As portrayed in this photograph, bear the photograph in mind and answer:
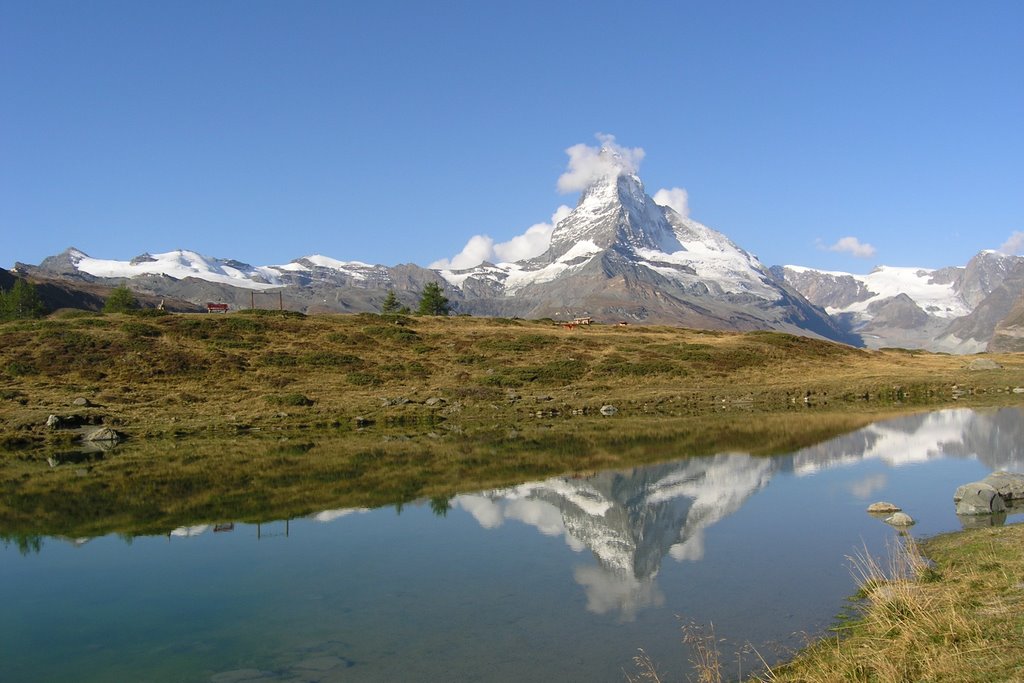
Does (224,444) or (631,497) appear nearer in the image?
(631,497)

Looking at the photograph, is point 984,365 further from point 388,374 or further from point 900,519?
point 900,519

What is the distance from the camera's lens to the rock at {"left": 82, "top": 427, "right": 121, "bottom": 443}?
1922 inches

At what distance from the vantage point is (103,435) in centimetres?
4916

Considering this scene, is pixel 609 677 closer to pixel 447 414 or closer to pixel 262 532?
pixel 262 532

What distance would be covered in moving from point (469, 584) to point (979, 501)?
17478 millimetres

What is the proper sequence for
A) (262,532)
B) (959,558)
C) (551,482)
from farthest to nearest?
(551,482) < (262,532) < (959,558)

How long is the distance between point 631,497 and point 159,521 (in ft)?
58.7

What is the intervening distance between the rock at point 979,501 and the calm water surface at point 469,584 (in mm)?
640

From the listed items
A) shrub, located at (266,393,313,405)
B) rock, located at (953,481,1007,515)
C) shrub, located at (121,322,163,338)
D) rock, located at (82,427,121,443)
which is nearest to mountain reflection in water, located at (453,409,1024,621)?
rock, located at (953,481,1007,515)

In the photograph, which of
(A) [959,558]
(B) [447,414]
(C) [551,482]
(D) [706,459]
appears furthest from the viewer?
(B) [447,414]

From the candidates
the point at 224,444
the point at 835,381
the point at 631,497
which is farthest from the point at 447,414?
the point at 835,381

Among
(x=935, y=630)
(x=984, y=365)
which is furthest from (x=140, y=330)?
(x=984, y=365)

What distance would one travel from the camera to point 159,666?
14.7m

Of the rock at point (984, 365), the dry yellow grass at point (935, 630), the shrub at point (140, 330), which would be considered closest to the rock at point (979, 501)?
the dry yellow grass at point (935, 630)
